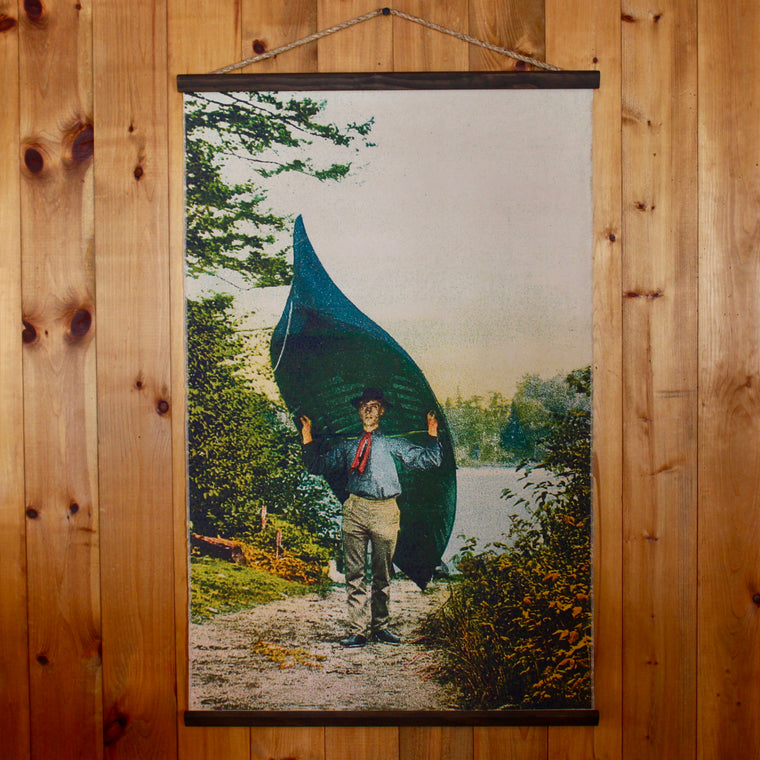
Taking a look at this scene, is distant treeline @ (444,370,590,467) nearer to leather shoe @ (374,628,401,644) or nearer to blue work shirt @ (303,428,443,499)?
blue work shirt @ (303,428,443,499)

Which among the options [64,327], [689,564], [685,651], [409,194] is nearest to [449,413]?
[409,194]

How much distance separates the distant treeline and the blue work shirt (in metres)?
0.09

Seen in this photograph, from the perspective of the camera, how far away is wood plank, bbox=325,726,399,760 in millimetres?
1345

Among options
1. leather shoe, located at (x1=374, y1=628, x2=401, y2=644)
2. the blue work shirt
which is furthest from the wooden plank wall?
the blue work shirt

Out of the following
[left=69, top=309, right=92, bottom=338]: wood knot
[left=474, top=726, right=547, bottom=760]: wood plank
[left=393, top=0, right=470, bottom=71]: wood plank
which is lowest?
[left=474, top=726, right=547, bottom=760]: wood plank

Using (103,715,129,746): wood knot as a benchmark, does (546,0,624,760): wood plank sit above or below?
above

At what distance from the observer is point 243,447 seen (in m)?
1.33

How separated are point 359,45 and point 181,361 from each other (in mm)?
718

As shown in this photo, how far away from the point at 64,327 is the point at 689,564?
52.7 inches

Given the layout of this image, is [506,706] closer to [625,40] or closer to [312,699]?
[312,699]

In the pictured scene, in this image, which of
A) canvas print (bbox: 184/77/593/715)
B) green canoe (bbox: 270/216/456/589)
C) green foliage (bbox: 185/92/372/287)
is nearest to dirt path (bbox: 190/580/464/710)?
canvas print (bbox: 184/77/593/715)

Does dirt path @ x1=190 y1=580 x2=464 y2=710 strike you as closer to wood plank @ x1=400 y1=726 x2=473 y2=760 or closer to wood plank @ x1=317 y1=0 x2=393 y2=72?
wood plank @ x1=400 y1=726 x2=473 y2=760

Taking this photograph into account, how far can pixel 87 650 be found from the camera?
4.43 ft

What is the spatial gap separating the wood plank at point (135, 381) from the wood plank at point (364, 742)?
32cm
